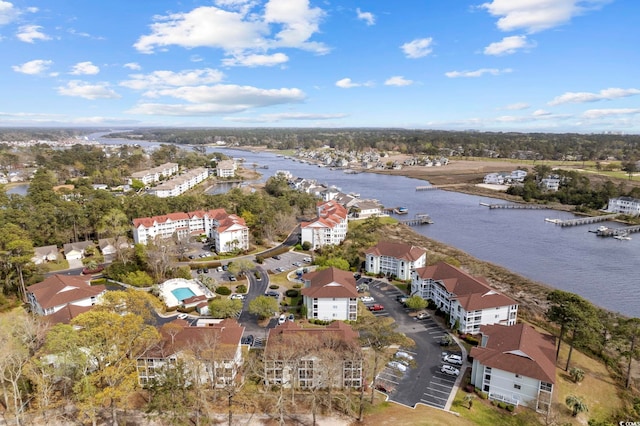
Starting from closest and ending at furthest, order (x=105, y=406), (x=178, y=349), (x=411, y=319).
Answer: (x=105, y=406) < (x=178, y=349) < (x=411, y=319)

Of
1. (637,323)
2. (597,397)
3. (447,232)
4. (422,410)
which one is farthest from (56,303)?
(447,232)

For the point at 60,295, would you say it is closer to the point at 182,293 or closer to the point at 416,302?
the point at 182,293

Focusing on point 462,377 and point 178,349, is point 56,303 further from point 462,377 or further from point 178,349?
point 462,377

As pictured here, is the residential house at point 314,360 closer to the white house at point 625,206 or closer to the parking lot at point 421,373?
the parking lot at point 421,373

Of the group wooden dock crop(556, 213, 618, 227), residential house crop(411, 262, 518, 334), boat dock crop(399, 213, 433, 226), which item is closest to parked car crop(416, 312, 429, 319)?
residential house crop(411, 262, 518, 334)

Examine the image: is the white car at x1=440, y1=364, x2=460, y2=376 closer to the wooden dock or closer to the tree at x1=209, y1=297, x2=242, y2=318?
the tree at x1=209, y1=297, x2=242, y2=318

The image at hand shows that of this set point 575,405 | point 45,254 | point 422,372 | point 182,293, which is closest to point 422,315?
point 422,372
